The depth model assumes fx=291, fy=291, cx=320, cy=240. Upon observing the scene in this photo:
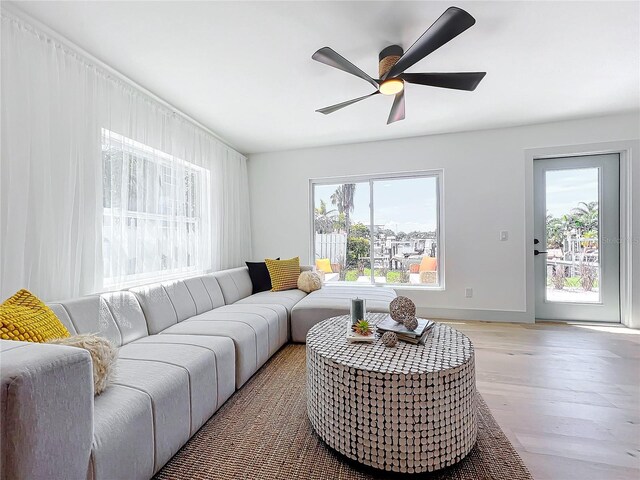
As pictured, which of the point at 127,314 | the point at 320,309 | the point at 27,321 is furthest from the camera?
the point at 320,309

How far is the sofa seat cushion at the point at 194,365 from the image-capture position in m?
1.49

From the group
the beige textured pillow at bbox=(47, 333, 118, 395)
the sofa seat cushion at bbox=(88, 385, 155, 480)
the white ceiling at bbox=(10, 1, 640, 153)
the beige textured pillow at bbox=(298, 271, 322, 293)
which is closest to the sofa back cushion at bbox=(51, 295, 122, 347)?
the beige textured pillow at bbox=(47, 333, 118, 395)

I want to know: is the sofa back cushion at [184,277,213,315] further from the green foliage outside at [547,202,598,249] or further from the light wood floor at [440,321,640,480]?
the green foliage outside at [547,202,598,249]

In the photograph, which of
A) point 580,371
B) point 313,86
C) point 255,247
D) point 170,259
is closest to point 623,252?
point 580,371

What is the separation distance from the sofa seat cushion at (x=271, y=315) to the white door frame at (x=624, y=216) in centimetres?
298

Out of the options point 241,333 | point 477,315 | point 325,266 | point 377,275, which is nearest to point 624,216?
point 477,315

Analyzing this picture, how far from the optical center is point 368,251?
4.23m

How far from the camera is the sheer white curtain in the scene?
169cm

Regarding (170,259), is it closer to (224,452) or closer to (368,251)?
(224,452)

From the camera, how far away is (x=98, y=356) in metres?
1.16

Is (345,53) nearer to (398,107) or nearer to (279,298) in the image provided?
(398,107)

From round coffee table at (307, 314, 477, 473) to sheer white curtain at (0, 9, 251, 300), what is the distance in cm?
186

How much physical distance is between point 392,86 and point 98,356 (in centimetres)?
227

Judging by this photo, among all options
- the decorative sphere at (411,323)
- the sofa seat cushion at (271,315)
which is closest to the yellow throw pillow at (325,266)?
the sofa seat cushion at (271,315)
